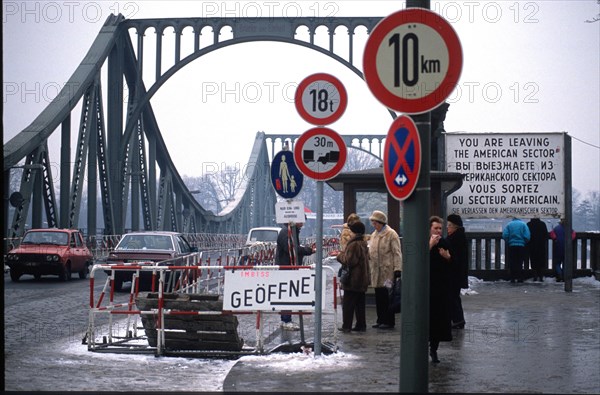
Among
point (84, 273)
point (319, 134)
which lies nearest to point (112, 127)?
point (84, 273)

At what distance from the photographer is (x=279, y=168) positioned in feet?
36.9

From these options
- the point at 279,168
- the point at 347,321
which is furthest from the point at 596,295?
the point at 279,168

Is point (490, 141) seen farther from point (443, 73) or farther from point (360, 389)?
point (443, 73)

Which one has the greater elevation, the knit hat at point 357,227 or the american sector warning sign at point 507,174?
the american sector warning sign at point 507,174

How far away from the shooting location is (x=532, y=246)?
2325 centimetres

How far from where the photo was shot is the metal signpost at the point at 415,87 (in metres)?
6.23

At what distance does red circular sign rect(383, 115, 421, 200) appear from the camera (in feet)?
21.0

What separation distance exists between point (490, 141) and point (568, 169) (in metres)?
1.75

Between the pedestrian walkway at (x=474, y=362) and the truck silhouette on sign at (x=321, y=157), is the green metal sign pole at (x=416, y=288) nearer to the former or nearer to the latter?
the pedestrian walkway at (x=474, y=362)

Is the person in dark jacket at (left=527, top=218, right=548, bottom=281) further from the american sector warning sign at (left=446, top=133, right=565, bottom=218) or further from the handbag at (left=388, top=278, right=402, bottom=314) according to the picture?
the handbag at (left=388, top=278, right=402, bottom=314)

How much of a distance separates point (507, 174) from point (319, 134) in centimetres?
1161

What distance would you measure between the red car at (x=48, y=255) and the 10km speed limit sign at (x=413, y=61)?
20.5 meters

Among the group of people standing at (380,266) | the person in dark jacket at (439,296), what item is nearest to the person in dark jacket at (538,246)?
the group of people standing at (380,266)

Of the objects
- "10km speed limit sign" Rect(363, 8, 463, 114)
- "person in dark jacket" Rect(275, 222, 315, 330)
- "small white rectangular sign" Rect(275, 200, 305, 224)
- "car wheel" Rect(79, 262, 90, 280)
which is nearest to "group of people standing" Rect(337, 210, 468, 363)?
"person in dark jacket" Rect(275, 222, 315, 330)
